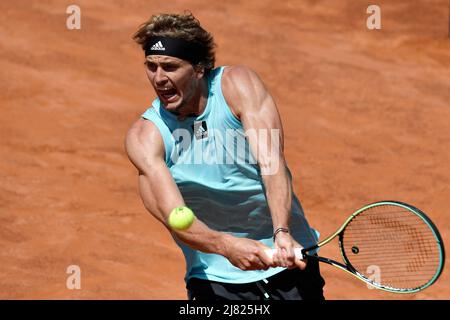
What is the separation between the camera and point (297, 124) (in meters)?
10.8

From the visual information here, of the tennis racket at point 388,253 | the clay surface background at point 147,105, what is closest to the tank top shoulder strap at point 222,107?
the tennis racket at point 388,253

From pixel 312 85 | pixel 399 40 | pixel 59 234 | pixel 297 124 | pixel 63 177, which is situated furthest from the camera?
pixel 399 40

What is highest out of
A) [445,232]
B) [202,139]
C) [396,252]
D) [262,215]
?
[202,139]

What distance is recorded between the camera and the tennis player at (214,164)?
182 inches

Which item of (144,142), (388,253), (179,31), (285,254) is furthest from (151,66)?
(388,253)

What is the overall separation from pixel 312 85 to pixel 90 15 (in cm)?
320

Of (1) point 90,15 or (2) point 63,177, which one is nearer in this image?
(2) point 63,177

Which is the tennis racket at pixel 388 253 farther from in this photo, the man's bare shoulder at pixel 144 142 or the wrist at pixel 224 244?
the man's bare shoulder at pixel 144 142

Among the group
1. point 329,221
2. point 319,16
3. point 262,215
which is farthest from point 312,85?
point 262,215

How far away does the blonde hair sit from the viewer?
15.9 ft

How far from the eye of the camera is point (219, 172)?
475 cm

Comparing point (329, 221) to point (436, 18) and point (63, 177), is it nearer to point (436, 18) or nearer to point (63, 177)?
point (63, 177)

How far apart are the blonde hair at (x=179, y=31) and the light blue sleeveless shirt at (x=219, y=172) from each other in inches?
4.5

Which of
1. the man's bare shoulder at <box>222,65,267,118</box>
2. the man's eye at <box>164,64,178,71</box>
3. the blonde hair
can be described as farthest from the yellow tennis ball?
the blonde hair
